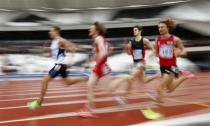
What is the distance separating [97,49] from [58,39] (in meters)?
1.17

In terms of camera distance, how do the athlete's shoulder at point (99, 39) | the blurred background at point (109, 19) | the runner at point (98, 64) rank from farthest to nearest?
1. the blurred background at point (109, 19)
2. the athlete's shoulder at point (99, 39)
3. the runner at point (98, 64)

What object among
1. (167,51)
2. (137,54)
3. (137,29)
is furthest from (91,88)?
(137,54)

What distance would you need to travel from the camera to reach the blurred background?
106 ft

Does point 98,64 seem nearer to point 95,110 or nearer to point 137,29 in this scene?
point 95,110

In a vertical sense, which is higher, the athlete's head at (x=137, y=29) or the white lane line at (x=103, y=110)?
the athlete's head at (x=137, y=29)

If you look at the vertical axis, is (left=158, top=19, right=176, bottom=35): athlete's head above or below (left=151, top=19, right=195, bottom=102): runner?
above

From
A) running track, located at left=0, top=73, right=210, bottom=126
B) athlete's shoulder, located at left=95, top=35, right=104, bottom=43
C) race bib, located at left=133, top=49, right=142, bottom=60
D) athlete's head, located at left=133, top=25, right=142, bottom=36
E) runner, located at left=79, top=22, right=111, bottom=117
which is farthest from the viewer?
race bib, located at left=133, top=49, right=142, bottom=60

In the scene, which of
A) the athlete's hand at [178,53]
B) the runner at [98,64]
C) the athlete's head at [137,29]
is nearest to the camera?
the runner at [98,64]

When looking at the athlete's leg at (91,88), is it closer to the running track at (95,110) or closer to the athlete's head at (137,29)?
the running track at (95,110)

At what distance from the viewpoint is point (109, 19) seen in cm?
3912

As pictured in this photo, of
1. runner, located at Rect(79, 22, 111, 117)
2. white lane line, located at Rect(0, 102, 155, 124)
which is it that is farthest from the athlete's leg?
white lane line, located at Rect(0, 102, 155, 124)

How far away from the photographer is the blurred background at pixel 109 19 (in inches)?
1268

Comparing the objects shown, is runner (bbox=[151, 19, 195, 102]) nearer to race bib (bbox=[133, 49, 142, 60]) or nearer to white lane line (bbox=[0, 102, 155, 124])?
white lane line (bbox=[0, 102, 155, 124])

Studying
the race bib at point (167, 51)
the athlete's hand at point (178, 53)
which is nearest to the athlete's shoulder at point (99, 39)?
the race bib at point (167, 51)
